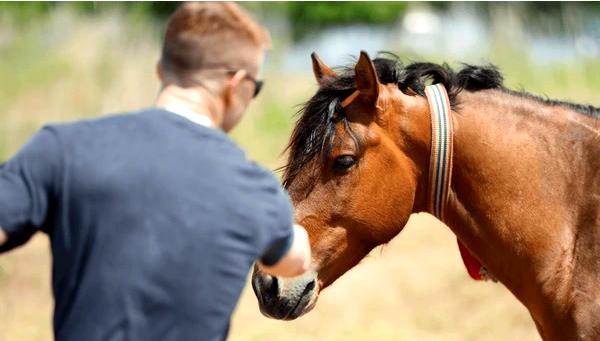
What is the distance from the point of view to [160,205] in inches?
75.5

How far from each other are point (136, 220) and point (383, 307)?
6.45 m

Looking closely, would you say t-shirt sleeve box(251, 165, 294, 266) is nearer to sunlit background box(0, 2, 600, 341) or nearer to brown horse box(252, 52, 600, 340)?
brown horse box(252, 52, 600, 340)

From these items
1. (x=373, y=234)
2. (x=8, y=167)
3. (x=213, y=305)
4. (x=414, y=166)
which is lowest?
(x=373, y=234)

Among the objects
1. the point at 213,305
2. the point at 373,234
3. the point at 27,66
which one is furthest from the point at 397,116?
the point at 27,66

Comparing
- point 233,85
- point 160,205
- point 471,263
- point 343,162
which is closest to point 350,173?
point 343,162

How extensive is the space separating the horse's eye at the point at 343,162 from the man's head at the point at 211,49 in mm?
1406

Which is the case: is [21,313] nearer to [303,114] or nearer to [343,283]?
[343,283]

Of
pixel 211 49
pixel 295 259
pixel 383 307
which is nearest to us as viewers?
pixel 211 49

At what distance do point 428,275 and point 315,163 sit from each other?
5.73 m

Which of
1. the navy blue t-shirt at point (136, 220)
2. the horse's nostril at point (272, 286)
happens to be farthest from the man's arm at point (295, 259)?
the horse's nostril at point (272, 286)

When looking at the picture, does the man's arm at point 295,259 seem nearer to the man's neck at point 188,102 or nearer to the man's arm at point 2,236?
the man's neck at point 188,102

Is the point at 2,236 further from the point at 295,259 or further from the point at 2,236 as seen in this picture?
the point at 295,259

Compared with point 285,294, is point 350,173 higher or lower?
higher

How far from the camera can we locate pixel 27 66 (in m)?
15.6
